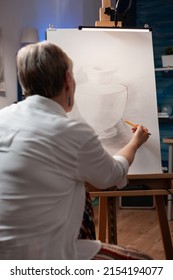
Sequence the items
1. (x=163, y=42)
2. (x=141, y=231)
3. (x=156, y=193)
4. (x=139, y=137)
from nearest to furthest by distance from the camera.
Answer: (x=139, y=137), (x=156, y=193), (x=141, y=231), (x=163, y=42)

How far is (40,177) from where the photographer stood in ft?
3.55

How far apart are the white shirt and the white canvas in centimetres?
87

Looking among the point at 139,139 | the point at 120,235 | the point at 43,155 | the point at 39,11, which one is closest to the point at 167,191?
the point at 139,139

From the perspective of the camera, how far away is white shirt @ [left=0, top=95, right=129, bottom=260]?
3.57 ft

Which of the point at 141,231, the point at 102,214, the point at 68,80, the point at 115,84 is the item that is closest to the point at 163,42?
the point at 141,231

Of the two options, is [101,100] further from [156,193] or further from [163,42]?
[163,42]

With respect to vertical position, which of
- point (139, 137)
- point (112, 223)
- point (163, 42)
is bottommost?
point (112, 223)

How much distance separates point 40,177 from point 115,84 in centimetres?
111

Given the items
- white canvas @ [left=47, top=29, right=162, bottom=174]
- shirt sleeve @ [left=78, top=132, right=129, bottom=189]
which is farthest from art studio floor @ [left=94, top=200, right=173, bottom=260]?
shirt sleeve @ [left=78, top=132, right=129, bottom=189]

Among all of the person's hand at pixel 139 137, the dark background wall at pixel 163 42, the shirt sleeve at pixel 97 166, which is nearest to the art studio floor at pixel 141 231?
the dark background wall at pixel 163 42

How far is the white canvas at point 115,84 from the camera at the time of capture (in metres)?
2.02

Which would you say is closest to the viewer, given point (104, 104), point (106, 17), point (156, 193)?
point (156, 193)

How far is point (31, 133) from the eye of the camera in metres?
1.10

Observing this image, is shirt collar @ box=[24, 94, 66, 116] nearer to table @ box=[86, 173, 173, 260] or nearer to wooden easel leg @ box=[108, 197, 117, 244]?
table @ box=[86, 173, 173, 260]
